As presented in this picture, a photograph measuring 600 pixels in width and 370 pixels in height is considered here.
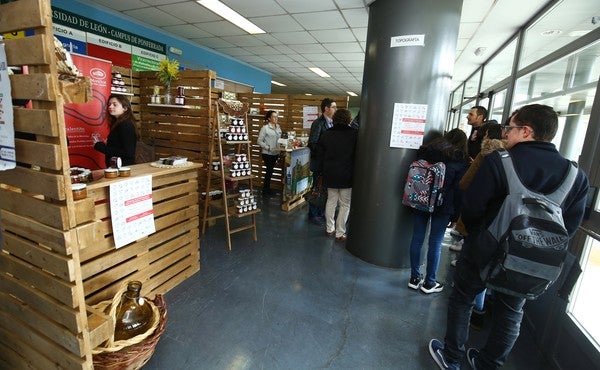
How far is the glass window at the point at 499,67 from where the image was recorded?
191 inches

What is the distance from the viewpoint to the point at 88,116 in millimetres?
3682

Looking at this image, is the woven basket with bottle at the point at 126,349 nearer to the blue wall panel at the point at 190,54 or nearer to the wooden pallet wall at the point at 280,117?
the wooden pallet wall at the point at 280,117

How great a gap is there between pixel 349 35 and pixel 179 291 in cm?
497

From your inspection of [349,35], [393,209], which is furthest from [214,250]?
[349,35]

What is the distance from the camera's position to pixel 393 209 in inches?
120

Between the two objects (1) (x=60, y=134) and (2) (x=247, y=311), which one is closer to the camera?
(1) (x=60, y=134)

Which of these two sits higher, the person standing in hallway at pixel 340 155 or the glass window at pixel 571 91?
the glass window at pixel 571 91

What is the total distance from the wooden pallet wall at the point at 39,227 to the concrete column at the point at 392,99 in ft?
8.39

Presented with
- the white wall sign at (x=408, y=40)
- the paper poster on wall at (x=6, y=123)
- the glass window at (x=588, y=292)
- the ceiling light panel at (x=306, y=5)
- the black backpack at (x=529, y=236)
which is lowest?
the glass window at (x=588, y=292)

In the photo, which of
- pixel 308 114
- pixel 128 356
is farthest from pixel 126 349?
pixel 308 114

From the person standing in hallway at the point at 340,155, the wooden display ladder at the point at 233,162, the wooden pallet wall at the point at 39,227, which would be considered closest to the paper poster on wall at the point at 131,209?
the wooden pallet wall at the point at 39,227

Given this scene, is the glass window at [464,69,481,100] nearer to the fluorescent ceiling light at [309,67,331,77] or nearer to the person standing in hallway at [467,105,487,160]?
the fluorescent ceiling light at [309,67,331,77]

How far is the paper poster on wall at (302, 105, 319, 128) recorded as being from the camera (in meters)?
6.21

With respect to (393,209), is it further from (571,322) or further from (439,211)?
(571,322)
